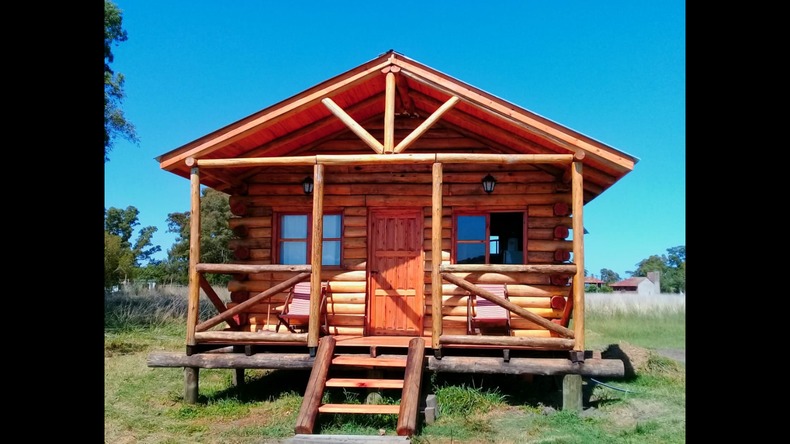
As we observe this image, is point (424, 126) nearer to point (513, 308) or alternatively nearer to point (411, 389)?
point (513, 308)

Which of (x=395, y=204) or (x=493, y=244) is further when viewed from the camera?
(x=395, y=204)

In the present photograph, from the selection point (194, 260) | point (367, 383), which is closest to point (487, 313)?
point (367, 383)

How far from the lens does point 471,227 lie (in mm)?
9820

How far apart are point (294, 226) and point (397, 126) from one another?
2.64 meters

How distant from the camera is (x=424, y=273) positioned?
9.50 m

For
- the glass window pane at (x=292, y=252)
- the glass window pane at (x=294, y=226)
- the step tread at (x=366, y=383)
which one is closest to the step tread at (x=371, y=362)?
the step tread at (x=366, y=383)

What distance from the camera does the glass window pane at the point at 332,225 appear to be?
10.1 metres

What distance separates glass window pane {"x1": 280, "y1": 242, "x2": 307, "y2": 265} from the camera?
10.1 m

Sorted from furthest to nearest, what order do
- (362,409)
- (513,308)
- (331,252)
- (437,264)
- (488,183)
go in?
(331,252) < (488,183) < (437,264) < (513,308) < (362,409)

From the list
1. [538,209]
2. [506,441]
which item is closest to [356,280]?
[538,209]

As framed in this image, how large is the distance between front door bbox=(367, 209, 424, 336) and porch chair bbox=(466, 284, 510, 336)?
37.3 inches
